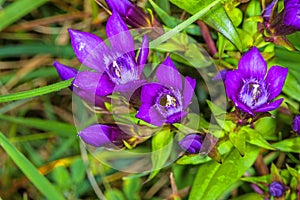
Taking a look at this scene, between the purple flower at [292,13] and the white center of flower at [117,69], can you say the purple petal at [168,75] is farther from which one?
the purple flower at [292,13]

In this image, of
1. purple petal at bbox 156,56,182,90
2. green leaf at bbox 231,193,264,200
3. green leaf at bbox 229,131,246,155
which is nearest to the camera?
purple petal at bbox 156,56,182,90

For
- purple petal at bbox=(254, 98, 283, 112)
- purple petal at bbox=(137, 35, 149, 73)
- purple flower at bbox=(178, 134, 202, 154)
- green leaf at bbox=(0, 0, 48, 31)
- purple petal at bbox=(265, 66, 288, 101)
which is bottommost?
purple flower at bbox=(178, 134, 202, 154)

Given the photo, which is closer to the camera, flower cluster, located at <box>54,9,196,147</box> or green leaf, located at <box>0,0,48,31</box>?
flower cluster, located at <box>54,9,196,147</box>

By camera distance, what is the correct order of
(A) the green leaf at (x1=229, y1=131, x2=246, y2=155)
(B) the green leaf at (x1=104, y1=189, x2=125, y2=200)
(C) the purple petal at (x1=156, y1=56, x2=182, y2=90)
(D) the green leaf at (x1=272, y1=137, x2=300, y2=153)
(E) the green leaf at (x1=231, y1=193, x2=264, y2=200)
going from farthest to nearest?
(B) the green leaf at (x1=104, y1=189, x2=125, y2=200) < (E) the green leaf at (x1=231, y1=193, x2=264, y2=200) < (D) the green leaf at (x1=272, y1=137, x2=300, y2=153) < (A) the green leaf at (x1=229, y1=131, x2=246, y2=155) < (C) the purple petal at (x1=156, y1=56, x2=182, y2=90)

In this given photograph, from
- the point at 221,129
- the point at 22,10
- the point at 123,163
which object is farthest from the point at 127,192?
the point at 22,10

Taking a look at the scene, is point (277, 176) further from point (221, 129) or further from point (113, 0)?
point (113, 0)

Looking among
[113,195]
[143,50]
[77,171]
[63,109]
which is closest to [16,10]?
[63,109]

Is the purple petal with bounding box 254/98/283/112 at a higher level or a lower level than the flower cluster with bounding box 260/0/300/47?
lower

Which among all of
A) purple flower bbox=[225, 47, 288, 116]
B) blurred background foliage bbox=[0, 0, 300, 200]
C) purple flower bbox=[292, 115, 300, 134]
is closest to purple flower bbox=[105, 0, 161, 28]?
blurred background foliage bbox=[0, 0, 300, 200]

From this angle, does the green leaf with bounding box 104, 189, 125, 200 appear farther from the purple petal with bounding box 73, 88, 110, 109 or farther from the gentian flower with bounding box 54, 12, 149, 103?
the gentian flower with bounding box 54, 12, 149, 103
